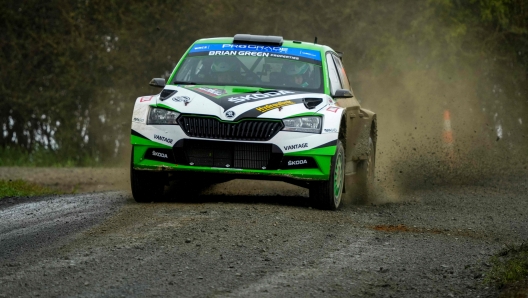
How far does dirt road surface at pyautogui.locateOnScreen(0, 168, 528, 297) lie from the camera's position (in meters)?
6.68

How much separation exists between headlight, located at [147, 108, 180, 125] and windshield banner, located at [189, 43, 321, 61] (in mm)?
1626

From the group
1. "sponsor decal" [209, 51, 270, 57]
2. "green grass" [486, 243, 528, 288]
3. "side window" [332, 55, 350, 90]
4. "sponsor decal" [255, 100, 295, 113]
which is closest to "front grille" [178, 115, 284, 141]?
"sponsor decal" [255, 100, 295, 113]

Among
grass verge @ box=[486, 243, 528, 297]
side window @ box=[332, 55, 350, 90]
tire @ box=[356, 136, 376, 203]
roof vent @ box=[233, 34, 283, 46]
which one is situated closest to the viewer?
grass verge @ box=[486, 243, 528, 297]

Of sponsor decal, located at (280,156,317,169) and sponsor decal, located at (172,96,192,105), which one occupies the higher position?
sponsor decal, located at (172,96,192,105)

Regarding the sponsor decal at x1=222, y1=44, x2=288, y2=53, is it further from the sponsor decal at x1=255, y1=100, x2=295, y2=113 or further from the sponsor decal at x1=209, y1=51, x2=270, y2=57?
the sponsor decal at x1=255, y1=100, x2=295, y2=113

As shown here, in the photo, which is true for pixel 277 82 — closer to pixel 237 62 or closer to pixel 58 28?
pixel 237 62

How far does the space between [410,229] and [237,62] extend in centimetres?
313

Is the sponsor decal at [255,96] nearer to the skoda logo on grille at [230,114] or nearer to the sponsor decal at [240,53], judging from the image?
the skoda logo on grille at [230,114]

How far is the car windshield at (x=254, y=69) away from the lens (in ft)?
38.3

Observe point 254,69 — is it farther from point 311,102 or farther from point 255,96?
point 311,102

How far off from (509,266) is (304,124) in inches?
137

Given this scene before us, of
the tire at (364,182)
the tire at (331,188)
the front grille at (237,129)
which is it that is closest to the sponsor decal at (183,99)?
the front grille at (237,129)

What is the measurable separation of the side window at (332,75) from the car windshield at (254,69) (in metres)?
0.16

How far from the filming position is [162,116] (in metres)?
10.6
